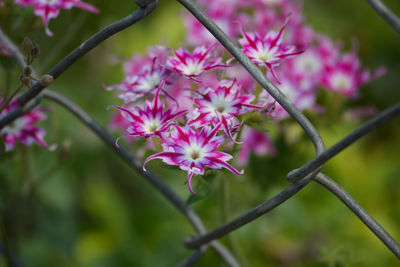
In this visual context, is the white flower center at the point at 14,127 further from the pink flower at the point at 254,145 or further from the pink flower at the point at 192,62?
the pink flower at the point at 254,145

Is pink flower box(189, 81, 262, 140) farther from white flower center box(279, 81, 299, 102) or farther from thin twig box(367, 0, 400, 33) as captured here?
white flower center box(279, 81, 299, 102)

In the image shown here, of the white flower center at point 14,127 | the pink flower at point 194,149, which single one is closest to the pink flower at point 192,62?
the pink flower at point 194,149

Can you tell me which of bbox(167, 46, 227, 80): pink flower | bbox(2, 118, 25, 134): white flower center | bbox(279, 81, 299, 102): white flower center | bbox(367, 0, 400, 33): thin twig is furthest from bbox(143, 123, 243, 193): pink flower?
bbox(279, 81, 299, 102): white flower center

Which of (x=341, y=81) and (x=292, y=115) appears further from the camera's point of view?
(x=341, y=81)

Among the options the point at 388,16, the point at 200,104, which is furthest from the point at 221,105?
the point at 388,16

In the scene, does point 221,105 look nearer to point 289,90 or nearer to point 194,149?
point 194,149

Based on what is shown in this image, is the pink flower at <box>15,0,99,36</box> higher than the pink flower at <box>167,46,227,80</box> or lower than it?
higher

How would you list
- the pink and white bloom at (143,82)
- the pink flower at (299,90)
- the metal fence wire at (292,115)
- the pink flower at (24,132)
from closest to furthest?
the metal fence wire at (292,115) → the pink and white bloom at (143,82) → the pink flower at (24,132) → the pink flower at (299,90)
